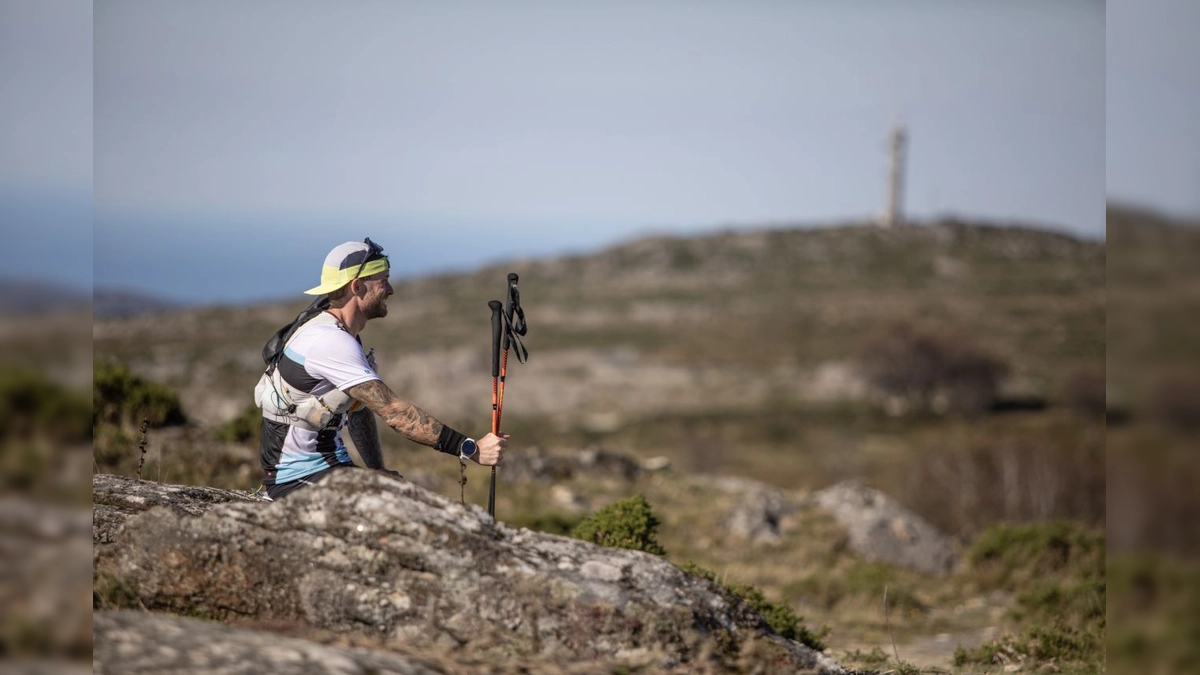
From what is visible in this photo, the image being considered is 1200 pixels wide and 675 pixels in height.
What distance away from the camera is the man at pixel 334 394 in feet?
18.0

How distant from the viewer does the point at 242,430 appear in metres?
15.3

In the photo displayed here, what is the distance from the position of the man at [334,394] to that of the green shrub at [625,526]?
2831mm

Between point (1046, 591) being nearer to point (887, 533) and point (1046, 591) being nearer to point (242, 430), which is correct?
point (887, 533)

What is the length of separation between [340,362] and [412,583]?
1307mm

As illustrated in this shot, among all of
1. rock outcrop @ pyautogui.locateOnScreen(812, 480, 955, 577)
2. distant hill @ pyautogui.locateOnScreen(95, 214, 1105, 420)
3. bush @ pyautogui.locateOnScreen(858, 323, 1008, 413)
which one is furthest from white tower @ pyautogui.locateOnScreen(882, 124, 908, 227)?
rock outcrop @ pyautogui.locateOnScreen(812, 480, 955, 577)

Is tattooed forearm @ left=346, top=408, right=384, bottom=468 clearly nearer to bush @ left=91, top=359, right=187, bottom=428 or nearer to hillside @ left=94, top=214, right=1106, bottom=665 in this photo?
hillside @ left=94, top=214, right=1106, bottom=665

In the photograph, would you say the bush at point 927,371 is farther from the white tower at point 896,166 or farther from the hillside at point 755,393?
the white tower at point 896,166

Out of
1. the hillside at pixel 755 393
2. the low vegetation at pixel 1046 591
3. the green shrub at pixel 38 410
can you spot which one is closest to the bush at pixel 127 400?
the hillside at pixel 755 393

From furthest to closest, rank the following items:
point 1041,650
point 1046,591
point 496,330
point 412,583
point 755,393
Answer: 1. point 755,393
2. point 1046,591
3. point 1041,650
4. point 496,330
5. point 412,583

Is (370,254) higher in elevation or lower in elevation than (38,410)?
higher

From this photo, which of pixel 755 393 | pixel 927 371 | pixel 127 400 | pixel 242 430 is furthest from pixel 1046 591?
pixel 927 371

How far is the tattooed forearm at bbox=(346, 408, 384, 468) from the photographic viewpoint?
609cm

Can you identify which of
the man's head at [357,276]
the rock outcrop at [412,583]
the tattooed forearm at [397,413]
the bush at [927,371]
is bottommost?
the bush at [927,371]

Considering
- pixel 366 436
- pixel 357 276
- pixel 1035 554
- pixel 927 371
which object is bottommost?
pixel 927 371
